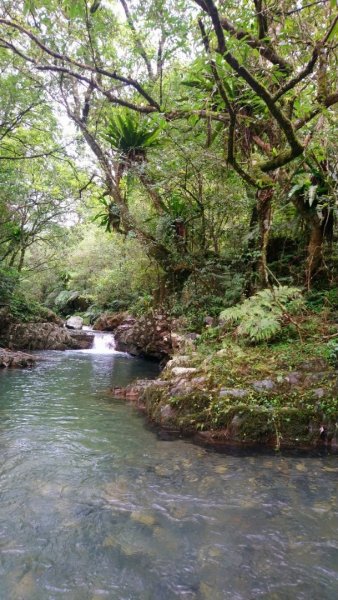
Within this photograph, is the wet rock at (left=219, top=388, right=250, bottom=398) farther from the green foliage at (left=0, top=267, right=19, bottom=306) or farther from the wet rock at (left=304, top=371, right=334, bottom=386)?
the green foliage at (left=0, top=267, right=19, bottom=306)

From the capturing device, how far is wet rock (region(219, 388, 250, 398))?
15.9 feet

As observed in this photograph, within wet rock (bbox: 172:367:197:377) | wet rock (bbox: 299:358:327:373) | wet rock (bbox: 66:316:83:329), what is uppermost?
wet rock (bbox: 66:316:83:329)

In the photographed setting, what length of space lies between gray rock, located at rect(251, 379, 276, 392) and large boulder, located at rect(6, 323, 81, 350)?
973 centimetres

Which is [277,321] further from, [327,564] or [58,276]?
[58,276]

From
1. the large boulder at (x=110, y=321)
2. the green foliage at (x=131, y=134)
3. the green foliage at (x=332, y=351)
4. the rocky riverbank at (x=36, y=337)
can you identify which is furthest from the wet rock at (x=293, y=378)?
the large boulder at (x=110, y=321)

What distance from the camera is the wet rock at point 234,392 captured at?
484cm

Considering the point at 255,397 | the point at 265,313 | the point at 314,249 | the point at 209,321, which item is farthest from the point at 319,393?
the point at 209,321

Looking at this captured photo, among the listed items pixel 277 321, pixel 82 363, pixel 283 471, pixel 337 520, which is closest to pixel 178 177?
pixel 277 321

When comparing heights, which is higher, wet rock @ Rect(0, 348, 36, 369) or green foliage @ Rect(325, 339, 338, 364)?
green foliage @ Rect(325, 339, 338, 364)

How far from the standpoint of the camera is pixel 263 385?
4.96 metres

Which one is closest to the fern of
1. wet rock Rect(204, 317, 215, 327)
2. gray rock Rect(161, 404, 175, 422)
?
wet rock Rect(204, 317, 215, 327)

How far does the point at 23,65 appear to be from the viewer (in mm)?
7672

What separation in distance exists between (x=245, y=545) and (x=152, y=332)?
8790mm

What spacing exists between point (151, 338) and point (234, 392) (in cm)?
663
